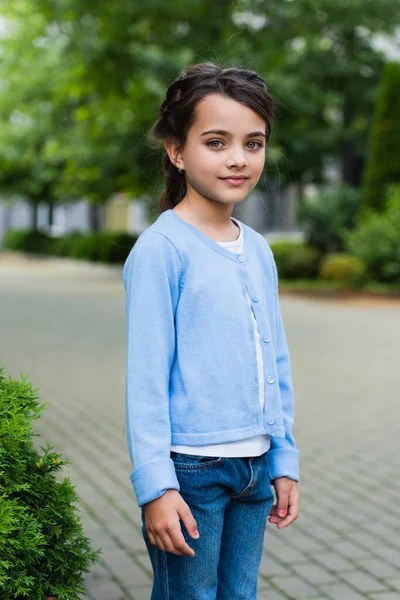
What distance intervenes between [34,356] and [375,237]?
935 cm

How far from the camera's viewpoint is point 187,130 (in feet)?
7.05

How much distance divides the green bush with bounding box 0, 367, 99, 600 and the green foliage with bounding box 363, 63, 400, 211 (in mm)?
17209

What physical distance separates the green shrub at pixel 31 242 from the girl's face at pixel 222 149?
3480 cm

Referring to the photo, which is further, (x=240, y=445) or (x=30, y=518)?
(x=30, y=518)

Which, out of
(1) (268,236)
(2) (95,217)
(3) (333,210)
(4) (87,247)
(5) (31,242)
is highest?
(3) (333,210)

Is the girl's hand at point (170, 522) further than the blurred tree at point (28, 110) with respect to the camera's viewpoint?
No

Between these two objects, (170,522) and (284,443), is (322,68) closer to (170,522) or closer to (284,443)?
(284,443)

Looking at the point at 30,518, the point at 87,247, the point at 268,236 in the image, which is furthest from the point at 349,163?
the point at 30,518

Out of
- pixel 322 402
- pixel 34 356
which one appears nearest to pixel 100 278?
pixel 34 356

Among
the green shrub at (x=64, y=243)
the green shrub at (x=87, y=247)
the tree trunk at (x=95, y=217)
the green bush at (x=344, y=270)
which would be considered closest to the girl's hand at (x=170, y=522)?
the green bush at (x=344, y=270)

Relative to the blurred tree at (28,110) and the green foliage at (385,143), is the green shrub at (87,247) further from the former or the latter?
the green foliage at (385,143)

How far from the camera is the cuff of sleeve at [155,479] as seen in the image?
1.95 m

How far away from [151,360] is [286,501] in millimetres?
573

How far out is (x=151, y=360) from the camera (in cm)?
201
